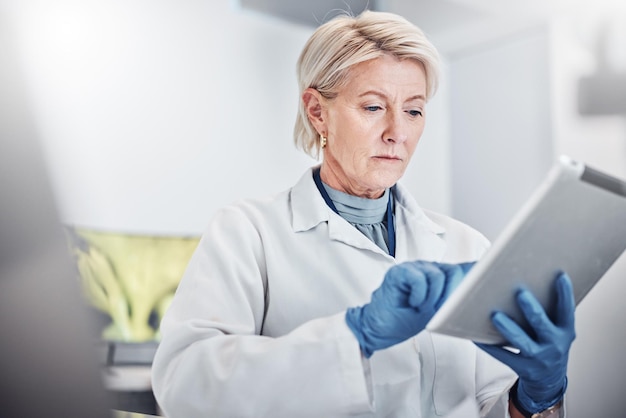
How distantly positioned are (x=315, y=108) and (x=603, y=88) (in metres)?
0.81

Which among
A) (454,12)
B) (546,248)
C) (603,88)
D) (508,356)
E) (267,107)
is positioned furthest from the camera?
(603,88)

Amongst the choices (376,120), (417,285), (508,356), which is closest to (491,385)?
(508,356)

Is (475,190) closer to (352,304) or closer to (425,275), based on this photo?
(352,304)

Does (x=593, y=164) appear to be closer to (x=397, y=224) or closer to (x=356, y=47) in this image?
(x=397, y=224)

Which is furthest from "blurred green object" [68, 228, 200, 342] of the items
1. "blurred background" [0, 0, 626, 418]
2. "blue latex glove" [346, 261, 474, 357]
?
"blue latex glove" [346, 261, 474, 357]

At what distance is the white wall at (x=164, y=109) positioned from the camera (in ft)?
3.95

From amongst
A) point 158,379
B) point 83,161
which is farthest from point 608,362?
point 83,161

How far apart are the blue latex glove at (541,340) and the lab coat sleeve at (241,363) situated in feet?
0.71

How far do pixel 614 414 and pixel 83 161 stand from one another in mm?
1235

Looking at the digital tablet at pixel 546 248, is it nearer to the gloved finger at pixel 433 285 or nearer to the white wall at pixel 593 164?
the gloved finger at pixel 433 285

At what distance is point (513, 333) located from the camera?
0.88 metres

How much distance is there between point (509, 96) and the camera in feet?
4.93

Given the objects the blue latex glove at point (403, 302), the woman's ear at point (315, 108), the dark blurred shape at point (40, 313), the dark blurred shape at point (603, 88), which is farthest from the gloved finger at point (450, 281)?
the dark blurred shape at point (603, 88)

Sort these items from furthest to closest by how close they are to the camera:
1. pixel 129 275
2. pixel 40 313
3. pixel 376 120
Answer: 1. pixel 129 275
2. pixel 376 120
3. pixel 40 313
